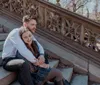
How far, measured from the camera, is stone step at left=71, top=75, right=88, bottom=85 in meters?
4.59

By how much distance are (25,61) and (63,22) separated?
8.05ft

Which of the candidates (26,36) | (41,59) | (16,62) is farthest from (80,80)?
(16,62)

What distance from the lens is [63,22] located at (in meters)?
5.48

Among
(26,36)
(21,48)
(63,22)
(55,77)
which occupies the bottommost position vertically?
(55,77)

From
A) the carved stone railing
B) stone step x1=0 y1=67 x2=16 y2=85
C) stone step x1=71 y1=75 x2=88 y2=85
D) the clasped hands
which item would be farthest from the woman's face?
the carved stone railing

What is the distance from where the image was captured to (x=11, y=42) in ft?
11.7

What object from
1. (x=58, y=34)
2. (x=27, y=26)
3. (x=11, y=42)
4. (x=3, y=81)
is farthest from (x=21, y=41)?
(x=58, y=34)

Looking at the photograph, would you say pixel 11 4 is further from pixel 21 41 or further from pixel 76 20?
pixel 21 41

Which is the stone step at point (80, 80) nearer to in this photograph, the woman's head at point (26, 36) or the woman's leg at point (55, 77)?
the woman's leg at point (55, 77)

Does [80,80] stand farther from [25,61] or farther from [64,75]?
[25,61]

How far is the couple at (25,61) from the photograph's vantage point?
3.26 m

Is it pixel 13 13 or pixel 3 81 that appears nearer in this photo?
pixel 3 81

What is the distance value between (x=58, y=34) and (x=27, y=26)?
1.84 meters

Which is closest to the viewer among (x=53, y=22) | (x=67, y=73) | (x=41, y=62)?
(x=41, y=62)
